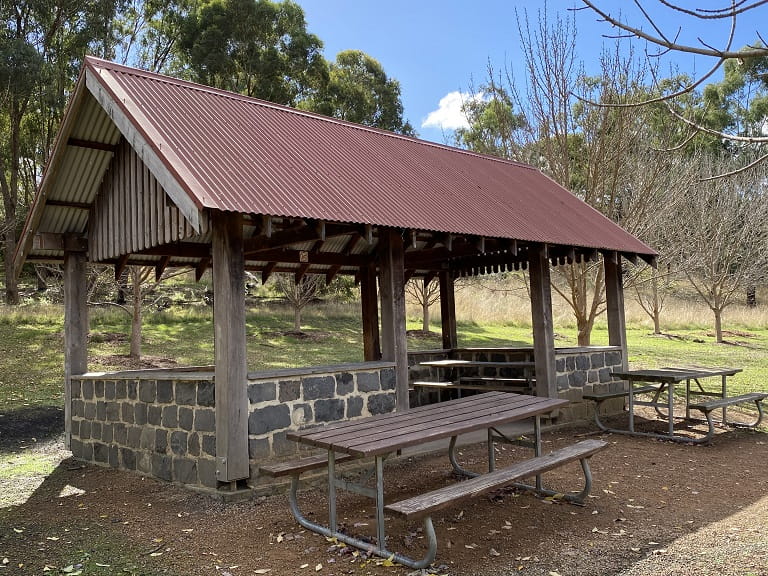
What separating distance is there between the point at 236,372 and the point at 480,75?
468 inches

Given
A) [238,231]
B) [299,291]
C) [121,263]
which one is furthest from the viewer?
[299,291]

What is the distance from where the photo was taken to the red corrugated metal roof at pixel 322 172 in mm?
6129

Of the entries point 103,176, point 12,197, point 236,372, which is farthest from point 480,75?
point 12,197

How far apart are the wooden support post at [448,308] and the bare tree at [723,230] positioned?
1132cm

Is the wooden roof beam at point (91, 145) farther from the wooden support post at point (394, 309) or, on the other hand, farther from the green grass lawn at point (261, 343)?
the green grass lawn at point (261, 343)

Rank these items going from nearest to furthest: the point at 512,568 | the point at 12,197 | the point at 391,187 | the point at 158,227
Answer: the point at 512,568 → the point at 158,227 → the point at 391,187 → the point at 12,197

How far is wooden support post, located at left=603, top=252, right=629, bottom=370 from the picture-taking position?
10.5 meters

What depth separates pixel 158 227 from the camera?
684cm

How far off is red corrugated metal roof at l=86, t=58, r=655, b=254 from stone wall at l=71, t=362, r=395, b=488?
1663 mm

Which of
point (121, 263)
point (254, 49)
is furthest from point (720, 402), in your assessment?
point (254, 49)

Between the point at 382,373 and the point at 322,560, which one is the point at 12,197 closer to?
the point at 382,373

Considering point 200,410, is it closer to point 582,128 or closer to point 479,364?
point 479,364

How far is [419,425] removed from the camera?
5.04 meters

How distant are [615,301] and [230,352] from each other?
6.89m
